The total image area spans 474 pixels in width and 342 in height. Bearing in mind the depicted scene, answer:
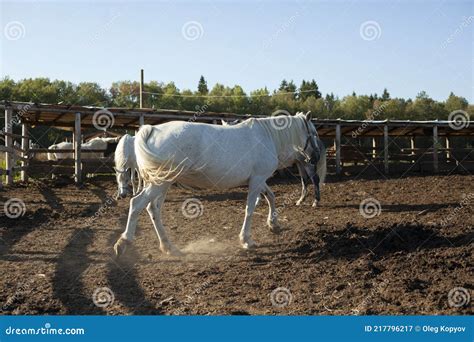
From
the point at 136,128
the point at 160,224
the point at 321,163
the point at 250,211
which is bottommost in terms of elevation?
the point at 160,224

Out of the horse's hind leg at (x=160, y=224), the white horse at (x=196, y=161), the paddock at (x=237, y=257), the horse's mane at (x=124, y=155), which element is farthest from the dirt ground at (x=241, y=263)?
the horse's mane at (x=124, y=155)

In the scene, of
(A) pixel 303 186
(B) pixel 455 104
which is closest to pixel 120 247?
(A) pixel 303 186

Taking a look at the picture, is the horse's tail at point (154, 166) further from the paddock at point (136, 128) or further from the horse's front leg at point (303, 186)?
the paddock at point (136, 128)

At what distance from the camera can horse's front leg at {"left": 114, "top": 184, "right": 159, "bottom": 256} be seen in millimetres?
5730

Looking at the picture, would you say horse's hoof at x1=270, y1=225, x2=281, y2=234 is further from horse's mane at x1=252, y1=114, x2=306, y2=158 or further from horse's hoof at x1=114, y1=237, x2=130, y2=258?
horse's hoof at x1=114, y1=237, x2=130, y2=258

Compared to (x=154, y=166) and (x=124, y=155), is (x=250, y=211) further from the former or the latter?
(x=124, y=155)

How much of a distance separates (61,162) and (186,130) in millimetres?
11088

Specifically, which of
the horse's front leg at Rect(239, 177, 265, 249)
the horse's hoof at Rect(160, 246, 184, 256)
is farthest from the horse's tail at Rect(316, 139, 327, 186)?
the horse's hoof at Rect(160, 246, 184, 256)

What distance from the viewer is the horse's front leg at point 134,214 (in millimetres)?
5730

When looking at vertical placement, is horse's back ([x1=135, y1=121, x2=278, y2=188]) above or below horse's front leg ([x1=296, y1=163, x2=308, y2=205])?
above

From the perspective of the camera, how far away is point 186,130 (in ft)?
19.7

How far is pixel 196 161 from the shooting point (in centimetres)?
603

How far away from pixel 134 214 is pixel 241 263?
151 centimetres

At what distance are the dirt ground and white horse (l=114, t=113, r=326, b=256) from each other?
61 cm
